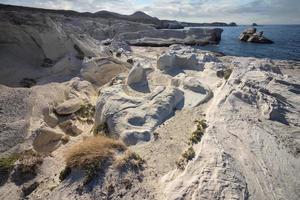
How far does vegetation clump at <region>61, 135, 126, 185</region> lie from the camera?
9422 mm

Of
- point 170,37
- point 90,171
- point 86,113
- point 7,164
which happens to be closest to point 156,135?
point 90,171

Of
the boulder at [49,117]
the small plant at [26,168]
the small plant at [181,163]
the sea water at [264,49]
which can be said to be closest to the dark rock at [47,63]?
the boulder at [49,117]

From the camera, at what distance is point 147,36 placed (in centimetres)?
7288

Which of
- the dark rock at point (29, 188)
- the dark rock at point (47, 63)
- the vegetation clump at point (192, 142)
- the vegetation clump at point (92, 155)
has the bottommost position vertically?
the dark rock at point (29, 188)

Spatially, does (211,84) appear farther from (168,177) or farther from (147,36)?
(147,36)

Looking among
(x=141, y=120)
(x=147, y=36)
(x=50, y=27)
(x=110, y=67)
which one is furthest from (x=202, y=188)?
(x=147, y=36)

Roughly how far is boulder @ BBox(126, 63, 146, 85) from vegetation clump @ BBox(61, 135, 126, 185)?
8420mm

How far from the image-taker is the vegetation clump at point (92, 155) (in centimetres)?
942

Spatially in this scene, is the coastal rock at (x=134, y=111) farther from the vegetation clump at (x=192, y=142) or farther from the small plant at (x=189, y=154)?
the small plant at (x=189, y=154)

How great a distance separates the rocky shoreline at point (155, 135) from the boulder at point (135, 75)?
0.09 meters

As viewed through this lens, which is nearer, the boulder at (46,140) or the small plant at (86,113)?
the boulder at (46,140)

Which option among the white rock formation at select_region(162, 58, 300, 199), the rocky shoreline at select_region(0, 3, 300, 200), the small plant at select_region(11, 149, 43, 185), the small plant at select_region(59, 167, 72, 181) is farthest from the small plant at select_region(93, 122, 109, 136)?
the white rock formation at select_region(162, 58, 300, 199)

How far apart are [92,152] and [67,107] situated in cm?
892

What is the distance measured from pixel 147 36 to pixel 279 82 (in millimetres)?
61034
